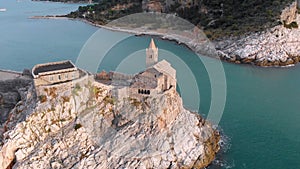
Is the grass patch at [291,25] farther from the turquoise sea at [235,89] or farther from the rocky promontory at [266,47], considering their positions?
the turquoise sea at [235,89]

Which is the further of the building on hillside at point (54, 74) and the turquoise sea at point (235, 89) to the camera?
the turquoise sea at point (235, 89)

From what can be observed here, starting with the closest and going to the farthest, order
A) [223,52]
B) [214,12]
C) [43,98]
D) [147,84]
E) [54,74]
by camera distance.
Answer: [43,98]
[54,74]
[147,84]
[223,52]
[214,12]

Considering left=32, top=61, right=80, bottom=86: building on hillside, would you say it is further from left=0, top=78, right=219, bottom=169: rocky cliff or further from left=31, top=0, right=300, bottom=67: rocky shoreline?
left=31, top=0, right=300, bottom=67: rocky shoreline

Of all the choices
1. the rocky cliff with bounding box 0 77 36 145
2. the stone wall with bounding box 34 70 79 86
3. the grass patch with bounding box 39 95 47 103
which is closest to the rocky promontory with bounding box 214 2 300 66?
the rocky cliff with bounding box 0 77 36 145

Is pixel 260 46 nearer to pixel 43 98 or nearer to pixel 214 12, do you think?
pixel 214 12

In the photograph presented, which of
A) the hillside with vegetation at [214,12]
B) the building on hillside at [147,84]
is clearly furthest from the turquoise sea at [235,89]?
the hillside with vegetation at [214,12]

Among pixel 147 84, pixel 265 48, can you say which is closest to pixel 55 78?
pixel 147 84

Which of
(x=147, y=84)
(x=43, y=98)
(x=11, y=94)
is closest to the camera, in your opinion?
(x=43, y=98)
